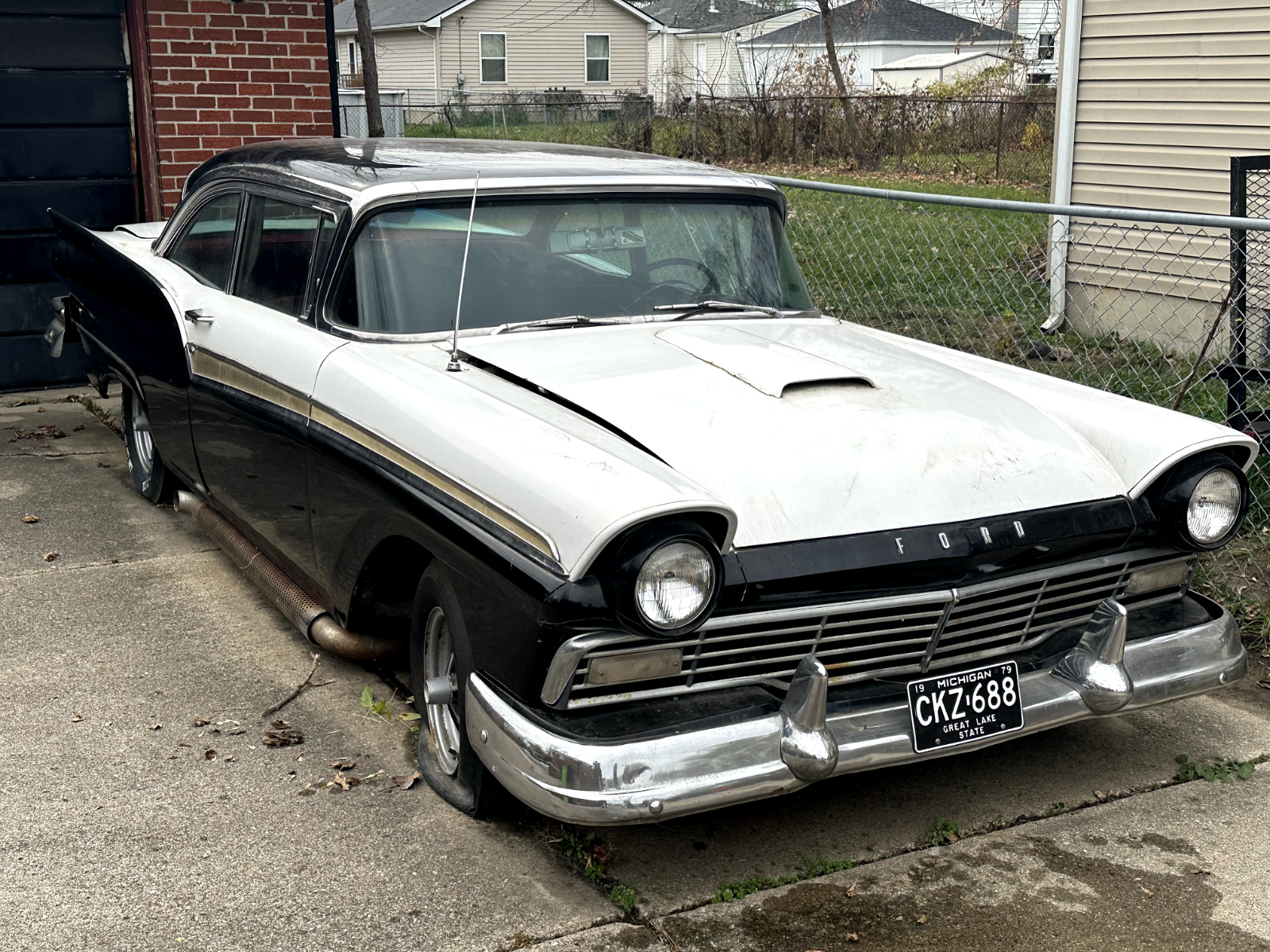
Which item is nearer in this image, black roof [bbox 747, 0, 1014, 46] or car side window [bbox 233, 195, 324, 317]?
car side window [bbox 233, 195, 324, 317]

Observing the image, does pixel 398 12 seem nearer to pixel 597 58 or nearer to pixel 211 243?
pixel 597 58

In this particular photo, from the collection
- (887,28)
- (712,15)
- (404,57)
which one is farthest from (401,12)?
(887,28)

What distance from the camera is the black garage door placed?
7.75m

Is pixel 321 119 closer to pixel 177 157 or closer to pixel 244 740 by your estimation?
pixel 177 157

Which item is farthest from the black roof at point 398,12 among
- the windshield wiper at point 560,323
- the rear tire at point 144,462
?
the windshield wiper at point 560,323

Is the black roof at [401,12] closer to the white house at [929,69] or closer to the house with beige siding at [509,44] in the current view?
the house with beige siding at [509,44]

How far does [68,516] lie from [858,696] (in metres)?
4.05

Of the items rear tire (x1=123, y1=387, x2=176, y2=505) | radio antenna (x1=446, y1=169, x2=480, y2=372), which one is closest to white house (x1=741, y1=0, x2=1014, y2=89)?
rear tire (x1=123, y1=387, x2=176, y2=505)

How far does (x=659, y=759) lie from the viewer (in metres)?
2.82

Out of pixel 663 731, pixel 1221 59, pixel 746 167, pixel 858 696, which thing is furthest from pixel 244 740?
pixel 746 167

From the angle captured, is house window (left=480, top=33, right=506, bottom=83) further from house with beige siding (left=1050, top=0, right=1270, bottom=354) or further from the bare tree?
house with beige siding (left=1050, top=0, right=1270, bottom=354)

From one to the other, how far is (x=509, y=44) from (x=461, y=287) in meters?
38.1

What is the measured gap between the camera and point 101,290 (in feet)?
19.2

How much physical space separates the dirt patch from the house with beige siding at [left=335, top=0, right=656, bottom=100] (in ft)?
123
